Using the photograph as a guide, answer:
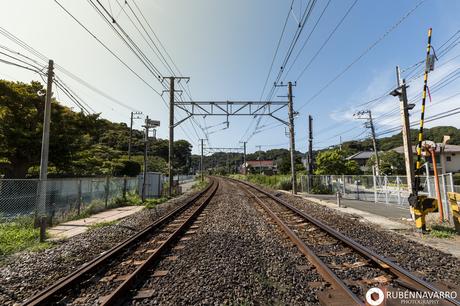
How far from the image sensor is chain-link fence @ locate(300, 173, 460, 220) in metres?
10.0

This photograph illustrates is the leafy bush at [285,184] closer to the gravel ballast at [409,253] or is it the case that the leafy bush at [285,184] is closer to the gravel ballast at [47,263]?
the gravel ballast at [409,253]

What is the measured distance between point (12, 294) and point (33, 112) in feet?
48.7

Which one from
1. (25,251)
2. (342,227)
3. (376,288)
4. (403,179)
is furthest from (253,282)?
(403,179)

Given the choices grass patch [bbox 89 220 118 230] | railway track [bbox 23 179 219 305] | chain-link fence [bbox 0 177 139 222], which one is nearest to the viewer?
railway track [bbox 23 179 219 305]

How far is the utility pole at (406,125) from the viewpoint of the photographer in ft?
32.7

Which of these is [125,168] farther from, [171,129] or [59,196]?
[59,196]

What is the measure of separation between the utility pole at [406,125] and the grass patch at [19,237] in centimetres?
1240

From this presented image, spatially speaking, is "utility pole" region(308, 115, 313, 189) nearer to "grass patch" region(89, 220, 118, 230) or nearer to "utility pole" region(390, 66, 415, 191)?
"utility pole" region(390, 66, 415, 191)

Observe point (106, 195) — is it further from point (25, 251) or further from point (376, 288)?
point (376, 288)

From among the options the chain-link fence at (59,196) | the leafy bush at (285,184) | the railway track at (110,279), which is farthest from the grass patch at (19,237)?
the leafy bush at (285,184)

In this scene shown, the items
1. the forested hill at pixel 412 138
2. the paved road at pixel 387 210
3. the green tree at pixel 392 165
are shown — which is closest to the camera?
the paved road at pixel 387 210

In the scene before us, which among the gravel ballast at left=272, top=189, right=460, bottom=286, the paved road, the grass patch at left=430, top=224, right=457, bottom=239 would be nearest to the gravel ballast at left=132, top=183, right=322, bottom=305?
the gravel ballast at left=272, top=189, right=460, bottom=286

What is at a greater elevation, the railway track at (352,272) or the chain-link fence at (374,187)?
the chain-link fence at (374,187)

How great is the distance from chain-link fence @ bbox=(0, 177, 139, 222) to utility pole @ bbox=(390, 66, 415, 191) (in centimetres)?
1379
